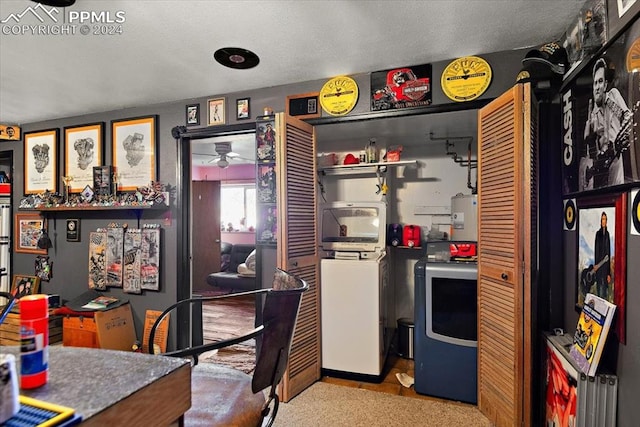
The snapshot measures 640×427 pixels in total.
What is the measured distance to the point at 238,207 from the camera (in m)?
7.32

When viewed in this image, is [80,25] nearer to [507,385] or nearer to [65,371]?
[65,371]

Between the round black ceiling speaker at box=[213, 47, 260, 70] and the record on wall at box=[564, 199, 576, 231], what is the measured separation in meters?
2.04

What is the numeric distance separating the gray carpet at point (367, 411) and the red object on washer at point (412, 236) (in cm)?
136

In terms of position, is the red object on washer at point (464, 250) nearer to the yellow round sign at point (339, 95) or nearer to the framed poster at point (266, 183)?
the yellow round sign at point (339, 95)

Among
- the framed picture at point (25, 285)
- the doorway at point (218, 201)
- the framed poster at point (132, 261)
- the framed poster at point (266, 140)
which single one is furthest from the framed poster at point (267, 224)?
the framed picture at point (25, 285)

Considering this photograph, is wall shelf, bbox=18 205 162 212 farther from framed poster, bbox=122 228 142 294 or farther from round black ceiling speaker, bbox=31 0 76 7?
round black ceiling speaker, bbox=31 0 76 7

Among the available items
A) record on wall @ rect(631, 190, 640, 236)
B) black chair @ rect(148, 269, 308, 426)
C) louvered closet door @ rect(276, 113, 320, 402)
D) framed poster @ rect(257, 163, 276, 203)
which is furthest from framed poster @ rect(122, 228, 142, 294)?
record on wall @ rect(631, 190, 640, 236)

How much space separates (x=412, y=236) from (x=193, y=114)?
2.28m

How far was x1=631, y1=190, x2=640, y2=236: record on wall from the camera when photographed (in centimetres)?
127

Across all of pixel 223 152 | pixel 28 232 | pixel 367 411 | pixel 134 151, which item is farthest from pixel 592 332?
pixel 28 232

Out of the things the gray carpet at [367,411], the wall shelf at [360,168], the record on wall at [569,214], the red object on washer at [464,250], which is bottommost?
the gray carpet at [367,411]

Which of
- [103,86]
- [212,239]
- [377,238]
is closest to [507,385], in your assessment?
[377,238]

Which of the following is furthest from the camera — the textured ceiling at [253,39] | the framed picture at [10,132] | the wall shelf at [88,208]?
the framed picture at [10,132]

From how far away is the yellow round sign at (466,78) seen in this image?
2.27 m
